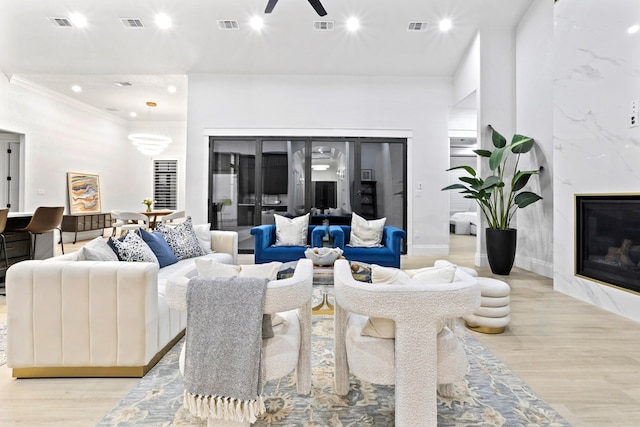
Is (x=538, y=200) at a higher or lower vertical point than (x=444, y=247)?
higher

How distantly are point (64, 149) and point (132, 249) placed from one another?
23.0ft

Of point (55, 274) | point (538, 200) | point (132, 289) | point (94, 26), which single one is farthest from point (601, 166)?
point (94, 26)

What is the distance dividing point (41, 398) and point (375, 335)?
1855mm

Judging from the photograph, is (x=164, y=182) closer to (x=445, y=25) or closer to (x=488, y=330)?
(x=445, y=25)

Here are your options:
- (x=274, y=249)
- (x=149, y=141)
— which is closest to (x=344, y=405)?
(x=274, y=249)

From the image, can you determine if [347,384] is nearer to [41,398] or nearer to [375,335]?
[375,335]

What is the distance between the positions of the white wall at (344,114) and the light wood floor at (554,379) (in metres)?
3.18

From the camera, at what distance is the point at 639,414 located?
1597 mm

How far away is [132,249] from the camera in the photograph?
255 cm

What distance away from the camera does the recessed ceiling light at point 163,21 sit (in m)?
4.77

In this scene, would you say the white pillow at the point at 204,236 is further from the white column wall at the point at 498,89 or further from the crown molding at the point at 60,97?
the crown molding at the point at 60,97

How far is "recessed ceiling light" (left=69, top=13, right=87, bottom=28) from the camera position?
476 centimetres

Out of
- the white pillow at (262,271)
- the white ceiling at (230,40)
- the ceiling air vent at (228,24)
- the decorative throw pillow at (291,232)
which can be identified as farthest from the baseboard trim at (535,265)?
the ceiling air vent at (228,24)

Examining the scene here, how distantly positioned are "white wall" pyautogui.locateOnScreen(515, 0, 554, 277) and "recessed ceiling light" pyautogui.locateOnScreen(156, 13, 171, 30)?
5.58 meters
